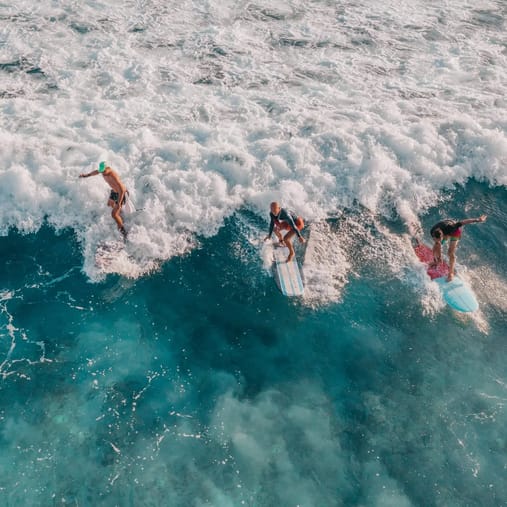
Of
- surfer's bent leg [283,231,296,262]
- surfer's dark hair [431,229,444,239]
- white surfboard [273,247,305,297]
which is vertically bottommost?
white surfboard [273,247,305,297]

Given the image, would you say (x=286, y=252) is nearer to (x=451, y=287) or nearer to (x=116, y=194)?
(x=451, y=287)

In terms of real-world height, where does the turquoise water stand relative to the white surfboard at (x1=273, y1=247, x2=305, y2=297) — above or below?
below

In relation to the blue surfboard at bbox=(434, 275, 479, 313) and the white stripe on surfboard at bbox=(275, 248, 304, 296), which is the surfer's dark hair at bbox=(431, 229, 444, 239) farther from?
the white stripe on surfboard at bbox=(275, 248, 304, 296)

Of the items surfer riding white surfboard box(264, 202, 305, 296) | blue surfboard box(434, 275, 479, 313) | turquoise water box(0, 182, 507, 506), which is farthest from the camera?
surfer riding white surfboard box(264, 202, 305, 296)

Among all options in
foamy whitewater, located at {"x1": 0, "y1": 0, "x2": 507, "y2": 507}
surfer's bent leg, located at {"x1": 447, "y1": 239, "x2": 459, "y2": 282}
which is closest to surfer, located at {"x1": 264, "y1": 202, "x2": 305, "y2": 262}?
foamy whitewater, located at {"x1": 0, "y1": 0, "x2": 507, "y2": 507}

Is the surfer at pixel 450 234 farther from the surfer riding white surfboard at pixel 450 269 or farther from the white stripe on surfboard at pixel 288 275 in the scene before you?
the white stripe on surfboard at pixel 288 275

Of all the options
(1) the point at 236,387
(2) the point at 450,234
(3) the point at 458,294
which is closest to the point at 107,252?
(1) the point at 236,387
